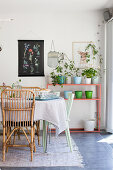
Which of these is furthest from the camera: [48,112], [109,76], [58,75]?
[58,75]

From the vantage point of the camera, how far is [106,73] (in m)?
5.54

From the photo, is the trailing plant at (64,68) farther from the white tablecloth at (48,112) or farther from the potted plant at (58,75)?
the white tablecloth at (48,112)

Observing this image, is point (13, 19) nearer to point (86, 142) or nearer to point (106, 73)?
point (106, 73)

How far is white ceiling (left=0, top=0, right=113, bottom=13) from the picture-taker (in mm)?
4895

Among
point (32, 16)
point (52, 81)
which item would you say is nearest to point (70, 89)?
point (52, 81)

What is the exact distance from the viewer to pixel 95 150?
395cm

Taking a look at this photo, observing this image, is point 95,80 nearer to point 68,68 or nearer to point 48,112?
point 68,68

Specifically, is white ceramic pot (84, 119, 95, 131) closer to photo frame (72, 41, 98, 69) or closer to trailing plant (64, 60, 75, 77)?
trailing plant (64, 60, 75, 77)

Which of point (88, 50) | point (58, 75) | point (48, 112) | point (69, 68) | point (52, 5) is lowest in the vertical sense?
point (48, 112)

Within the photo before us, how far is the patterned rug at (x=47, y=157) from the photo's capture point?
3324 mm

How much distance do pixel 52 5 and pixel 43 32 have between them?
26.0 inches

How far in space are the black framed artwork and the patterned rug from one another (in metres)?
1.93

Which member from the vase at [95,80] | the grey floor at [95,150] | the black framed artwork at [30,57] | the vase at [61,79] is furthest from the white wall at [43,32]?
the grey floor at [95,150]

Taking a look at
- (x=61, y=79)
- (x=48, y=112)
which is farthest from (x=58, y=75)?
(x=48, y=112)
